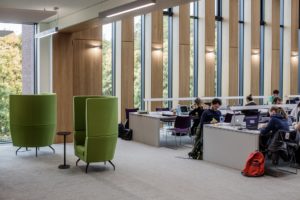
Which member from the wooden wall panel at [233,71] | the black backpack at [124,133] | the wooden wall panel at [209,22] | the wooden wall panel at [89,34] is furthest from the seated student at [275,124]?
the wooden wall panel at [233,71]

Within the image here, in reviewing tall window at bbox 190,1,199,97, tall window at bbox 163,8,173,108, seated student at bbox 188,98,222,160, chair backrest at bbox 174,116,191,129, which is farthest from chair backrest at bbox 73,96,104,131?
tall window at bbox 190,1,199,97

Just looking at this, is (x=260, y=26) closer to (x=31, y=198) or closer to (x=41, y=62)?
(x=41, y=62)

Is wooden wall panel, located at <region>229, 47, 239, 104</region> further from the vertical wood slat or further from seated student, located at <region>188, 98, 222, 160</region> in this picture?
seated student, located at <region>188, 98, 222, 160</region>

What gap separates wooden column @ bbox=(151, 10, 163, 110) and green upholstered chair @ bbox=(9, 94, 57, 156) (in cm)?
467

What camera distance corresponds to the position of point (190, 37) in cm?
1349

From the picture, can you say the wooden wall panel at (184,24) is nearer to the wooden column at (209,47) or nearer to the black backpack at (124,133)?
the wooden column at (209,47)

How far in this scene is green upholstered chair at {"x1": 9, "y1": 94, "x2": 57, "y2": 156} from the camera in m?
8.22

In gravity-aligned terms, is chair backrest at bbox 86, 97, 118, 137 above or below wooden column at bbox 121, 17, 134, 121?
below

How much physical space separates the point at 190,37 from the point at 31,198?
30.2 ft

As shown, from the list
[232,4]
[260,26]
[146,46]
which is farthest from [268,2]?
[146,46]

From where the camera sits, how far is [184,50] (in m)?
13.1

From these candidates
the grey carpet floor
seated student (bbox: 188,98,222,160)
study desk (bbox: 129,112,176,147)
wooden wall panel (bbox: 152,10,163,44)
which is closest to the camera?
the grey carpet floor

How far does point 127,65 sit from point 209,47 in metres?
3.16

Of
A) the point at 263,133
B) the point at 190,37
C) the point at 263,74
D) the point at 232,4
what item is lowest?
the point at 263,133
